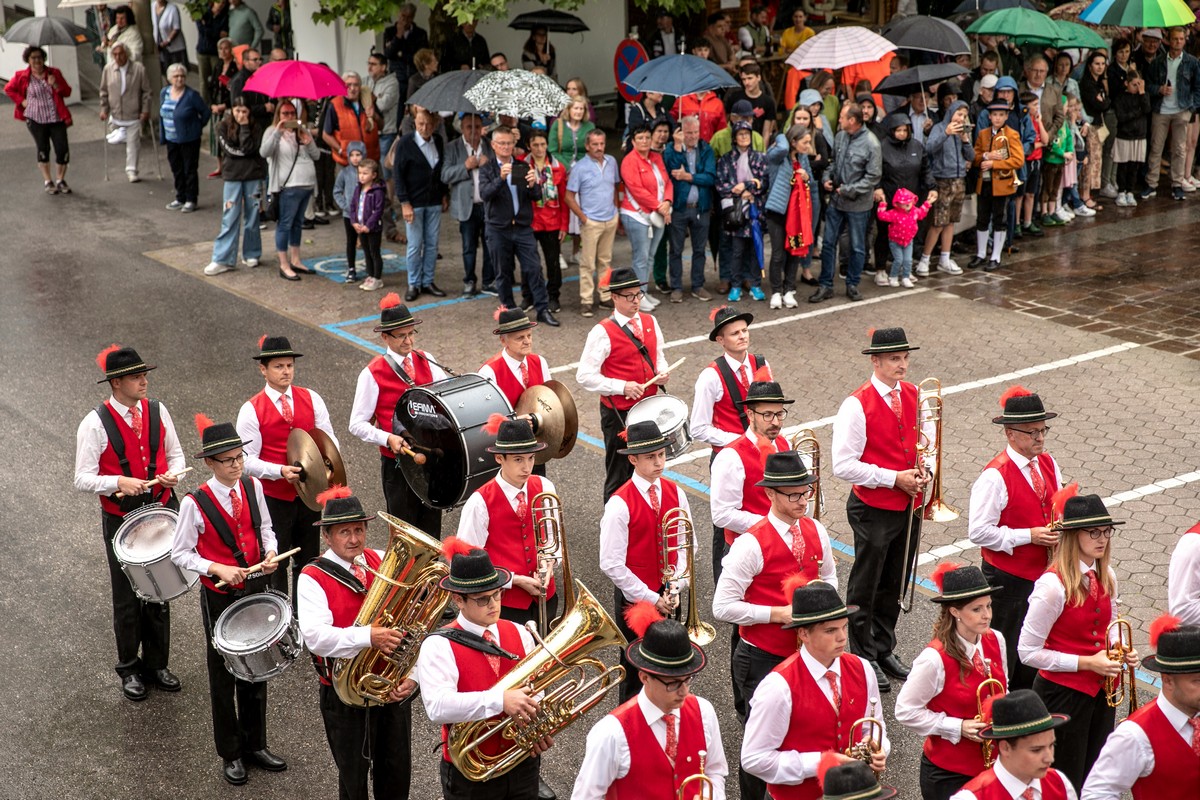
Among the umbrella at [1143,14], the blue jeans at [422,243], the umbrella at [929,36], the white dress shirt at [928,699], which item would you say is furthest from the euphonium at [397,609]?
the umbrella at [1143,14]

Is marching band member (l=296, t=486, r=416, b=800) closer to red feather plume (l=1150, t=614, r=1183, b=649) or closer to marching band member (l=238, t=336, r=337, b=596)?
marching band member (l=238, t=336, r=337, b=596)

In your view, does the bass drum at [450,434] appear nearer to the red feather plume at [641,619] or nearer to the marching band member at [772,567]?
the marching band member at [772,567]

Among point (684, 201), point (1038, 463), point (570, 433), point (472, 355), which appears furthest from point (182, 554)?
point (684, 201)

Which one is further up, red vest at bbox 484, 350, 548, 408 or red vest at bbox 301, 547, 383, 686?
red vest at bbox 484, 350, 548, 408

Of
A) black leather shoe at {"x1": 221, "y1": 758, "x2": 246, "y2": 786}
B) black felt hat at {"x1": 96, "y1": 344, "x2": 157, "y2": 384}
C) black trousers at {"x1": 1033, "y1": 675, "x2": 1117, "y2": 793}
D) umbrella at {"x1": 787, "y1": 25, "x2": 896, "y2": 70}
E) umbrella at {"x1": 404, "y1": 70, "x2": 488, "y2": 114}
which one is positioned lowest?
black leather shoe at {"x1": 221, "y1": 758, "x2": 246, "y2": 786}

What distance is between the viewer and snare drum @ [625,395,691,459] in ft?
31.2

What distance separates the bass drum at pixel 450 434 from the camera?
29.2ft

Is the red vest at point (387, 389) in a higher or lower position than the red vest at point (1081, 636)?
higher

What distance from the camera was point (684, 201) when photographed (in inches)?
623

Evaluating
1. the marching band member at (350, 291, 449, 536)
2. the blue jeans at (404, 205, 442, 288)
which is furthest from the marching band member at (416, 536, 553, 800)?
the blue jeans at (404, 205, 442, 288)

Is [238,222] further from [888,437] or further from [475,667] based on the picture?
[475,667]

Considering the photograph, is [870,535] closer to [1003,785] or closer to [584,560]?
[584,560]

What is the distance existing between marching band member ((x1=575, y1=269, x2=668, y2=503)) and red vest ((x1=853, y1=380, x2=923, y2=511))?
2.01 meters

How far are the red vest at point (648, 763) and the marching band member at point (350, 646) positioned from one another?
163 cm
